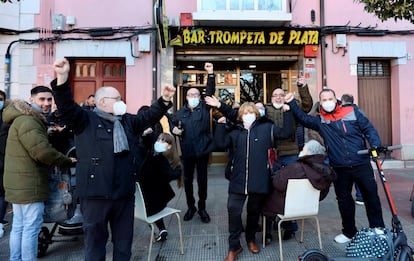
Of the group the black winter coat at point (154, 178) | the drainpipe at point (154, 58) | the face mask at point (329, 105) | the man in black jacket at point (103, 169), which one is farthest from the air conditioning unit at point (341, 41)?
the man in black jacket at point (103, 169)

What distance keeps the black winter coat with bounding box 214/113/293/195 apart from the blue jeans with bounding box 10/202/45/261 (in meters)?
2.03

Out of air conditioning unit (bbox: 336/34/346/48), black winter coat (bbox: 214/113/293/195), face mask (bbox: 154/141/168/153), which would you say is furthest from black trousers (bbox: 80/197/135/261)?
air conditioning unit (bbox: 336/34/346/48)

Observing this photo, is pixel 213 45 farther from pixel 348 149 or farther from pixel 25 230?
pixel 25 230

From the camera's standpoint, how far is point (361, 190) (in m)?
4.04

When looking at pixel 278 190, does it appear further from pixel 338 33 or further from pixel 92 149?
pixel 338 33

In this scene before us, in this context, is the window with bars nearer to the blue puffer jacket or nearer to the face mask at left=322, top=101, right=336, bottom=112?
the blue puffer jacket

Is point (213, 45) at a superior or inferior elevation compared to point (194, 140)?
superior

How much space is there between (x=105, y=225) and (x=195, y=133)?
7.73ft

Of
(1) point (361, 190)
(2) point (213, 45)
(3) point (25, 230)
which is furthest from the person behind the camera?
(2) point (213, 45)

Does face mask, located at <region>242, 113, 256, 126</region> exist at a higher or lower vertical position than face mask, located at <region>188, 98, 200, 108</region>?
lower

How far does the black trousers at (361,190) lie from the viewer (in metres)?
3.93

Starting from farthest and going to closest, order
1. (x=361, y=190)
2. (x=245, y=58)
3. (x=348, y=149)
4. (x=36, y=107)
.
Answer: (x=245, y=58), (x=361, y=190), (x=348, y=149), (x=36, y=107)

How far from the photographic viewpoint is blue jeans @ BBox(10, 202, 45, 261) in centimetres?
318

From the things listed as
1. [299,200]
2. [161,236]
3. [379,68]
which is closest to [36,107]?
[161,236]
